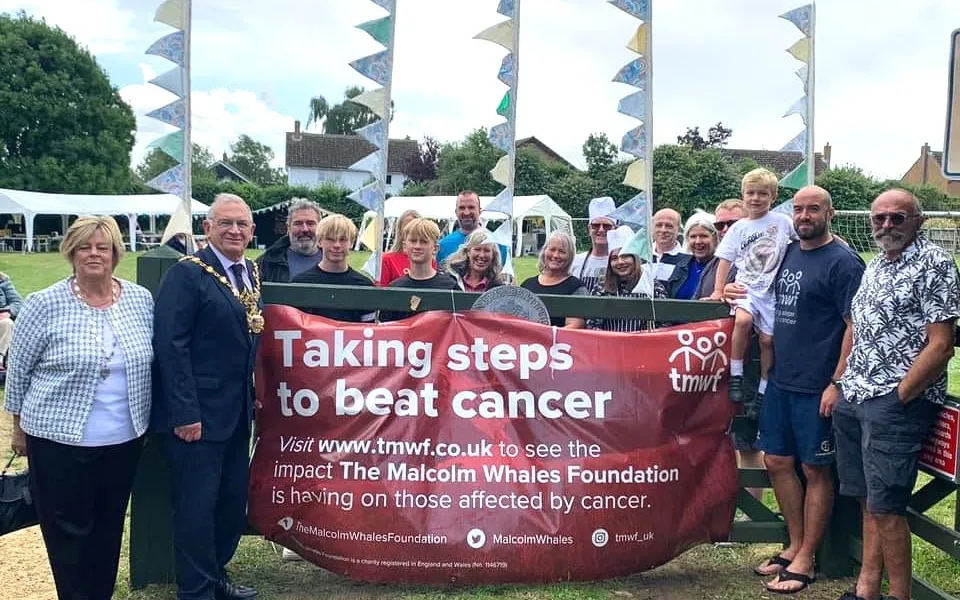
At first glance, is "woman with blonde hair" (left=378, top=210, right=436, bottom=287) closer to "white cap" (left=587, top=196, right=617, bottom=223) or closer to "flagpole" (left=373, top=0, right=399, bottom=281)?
"flagpole" (left=373, top=0, right=399, bottom=281)

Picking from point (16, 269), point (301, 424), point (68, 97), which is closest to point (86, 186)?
point (68, 97)

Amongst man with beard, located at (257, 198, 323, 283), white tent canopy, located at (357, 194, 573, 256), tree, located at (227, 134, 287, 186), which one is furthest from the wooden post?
tree, located at (227, 134, 287, 186)

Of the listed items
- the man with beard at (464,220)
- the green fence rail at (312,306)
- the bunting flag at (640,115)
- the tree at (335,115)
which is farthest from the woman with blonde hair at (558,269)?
the tree at (335,115)

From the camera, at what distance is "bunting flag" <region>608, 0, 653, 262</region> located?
466cm

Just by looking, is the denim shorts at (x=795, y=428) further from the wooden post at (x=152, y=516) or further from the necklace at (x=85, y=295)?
the necklace at (x=85, y=295)

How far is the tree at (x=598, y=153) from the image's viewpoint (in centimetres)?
4357

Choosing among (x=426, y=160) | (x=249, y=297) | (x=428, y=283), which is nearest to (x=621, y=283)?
(x=428, y=283)

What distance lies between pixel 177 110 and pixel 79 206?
37037 millimetres

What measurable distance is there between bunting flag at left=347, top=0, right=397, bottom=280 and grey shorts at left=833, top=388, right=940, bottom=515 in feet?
8.95

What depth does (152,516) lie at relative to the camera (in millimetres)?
4125

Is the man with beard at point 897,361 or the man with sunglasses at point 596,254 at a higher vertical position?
the man with sunglasses at point 596,254

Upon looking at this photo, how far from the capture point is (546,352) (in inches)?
163

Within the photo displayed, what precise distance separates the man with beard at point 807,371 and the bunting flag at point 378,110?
2.28 m

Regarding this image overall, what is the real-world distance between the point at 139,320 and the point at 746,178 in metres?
3.35
